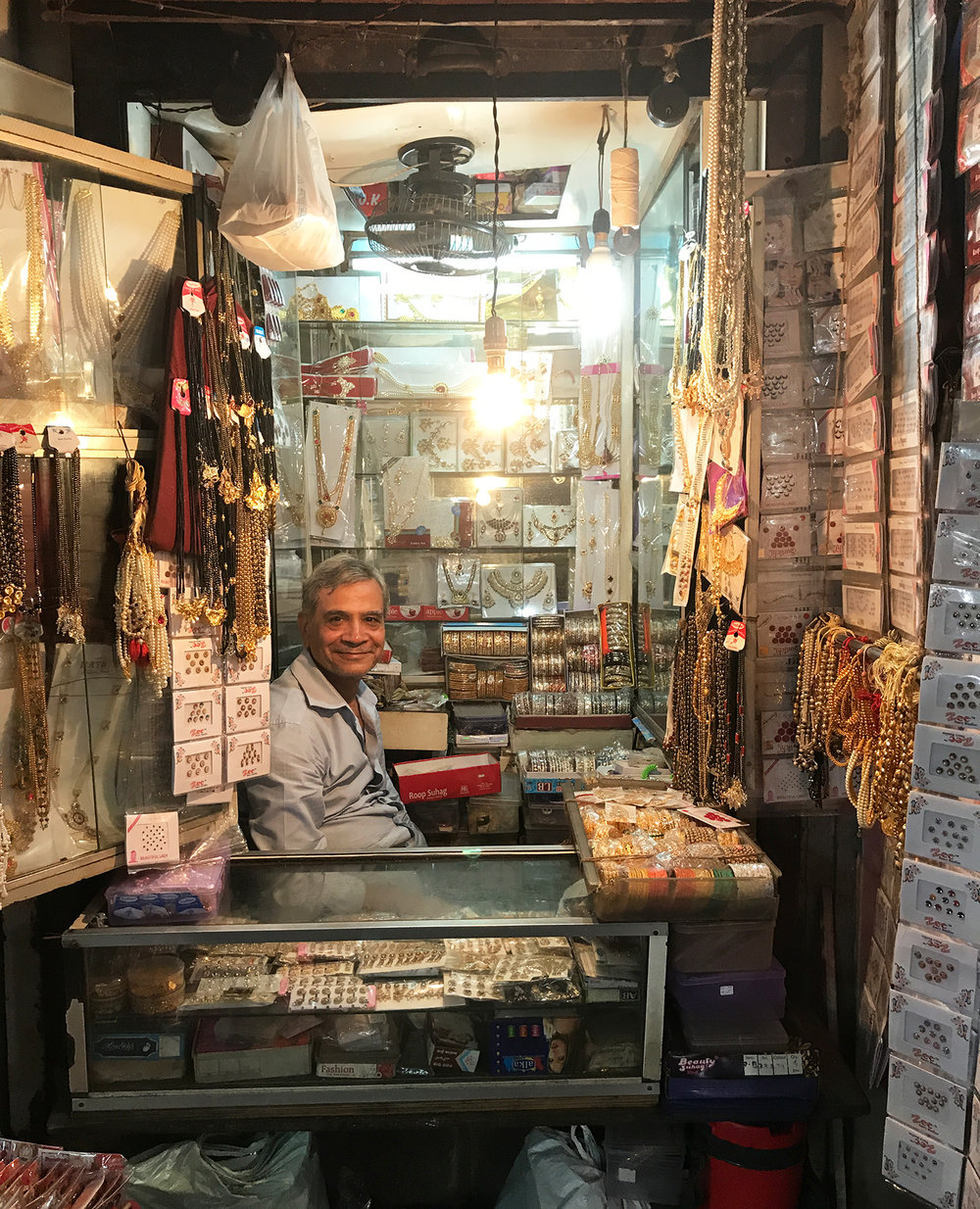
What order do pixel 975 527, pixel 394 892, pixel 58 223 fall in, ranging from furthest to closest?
pixel 394 892 → pixel 58 223 → pixel 975 527

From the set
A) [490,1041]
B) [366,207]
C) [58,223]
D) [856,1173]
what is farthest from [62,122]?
[856,1173]

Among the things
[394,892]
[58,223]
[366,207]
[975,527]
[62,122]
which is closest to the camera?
[975,527]

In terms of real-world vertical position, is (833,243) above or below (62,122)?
below

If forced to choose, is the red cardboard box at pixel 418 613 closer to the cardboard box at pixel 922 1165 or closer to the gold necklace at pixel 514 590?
the gold necklace at pixel 514 590

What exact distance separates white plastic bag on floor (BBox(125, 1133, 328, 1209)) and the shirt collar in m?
1.29

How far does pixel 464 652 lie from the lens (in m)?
4.18

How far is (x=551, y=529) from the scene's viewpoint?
4289mm

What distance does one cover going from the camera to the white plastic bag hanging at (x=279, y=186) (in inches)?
85.4

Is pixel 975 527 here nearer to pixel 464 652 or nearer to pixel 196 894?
pixel 196 894

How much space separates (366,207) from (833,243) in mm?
2525

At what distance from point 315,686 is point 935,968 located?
6.71 ft

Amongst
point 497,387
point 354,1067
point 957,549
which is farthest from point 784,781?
point 497,387

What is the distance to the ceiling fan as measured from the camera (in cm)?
315

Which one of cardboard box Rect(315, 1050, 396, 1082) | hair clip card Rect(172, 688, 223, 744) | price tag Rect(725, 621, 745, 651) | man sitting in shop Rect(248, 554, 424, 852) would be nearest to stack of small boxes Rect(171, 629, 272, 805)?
hair clip card Rect(172, 688, 223, 744)
